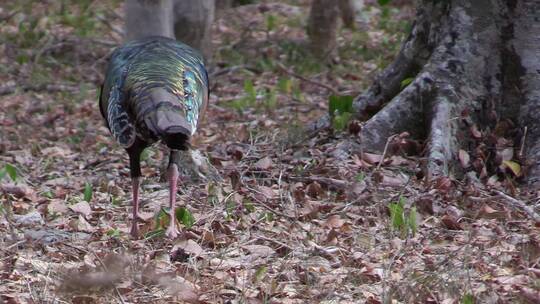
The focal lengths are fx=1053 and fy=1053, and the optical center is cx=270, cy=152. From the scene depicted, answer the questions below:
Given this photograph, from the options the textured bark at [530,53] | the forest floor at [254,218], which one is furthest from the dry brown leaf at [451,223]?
the textured bark at [530,53]

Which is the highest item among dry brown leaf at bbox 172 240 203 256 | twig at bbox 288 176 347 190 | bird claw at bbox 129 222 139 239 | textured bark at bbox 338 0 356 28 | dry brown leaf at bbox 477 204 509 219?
dry brown leaf at bbox 477 204 509 219

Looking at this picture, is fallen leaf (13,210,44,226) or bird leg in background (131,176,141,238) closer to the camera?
bird leg in background (131,176,141,238)

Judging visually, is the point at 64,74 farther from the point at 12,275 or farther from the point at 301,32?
the point at 12,275

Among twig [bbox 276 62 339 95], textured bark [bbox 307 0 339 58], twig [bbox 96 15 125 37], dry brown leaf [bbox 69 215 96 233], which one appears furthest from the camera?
twig [bbox 96 15 125 37]

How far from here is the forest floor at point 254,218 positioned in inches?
186

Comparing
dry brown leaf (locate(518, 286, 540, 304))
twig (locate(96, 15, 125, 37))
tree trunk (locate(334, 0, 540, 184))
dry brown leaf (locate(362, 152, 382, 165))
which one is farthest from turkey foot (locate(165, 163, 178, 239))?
twig (locate(96, 15, 125, 37))

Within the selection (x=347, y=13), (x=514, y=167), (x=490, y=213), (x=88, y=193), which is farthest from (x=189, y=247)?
(x=347, y=13)

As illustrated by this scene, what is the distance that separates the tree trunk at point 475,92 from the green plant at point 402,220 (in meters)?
0.99

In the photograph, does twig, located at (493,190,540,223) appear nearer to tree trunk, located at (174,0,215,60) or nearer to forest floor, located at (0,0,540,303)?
forest floor, located at (0,0,540,303)

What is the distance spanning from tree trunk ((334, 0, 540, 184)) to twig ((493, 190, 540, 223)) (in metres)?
0.66

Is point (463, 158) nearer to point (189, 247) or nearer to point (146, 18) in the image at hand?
point (189, 247)

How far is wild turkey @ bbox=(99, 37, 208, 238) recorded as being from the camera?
530 centimetres

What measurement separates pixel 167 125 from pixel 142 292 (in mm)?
865

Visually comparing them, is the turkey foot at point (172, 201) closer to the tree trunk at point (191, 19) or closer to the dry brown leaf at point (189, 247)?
the dry brown leaf at point (189, 247)
